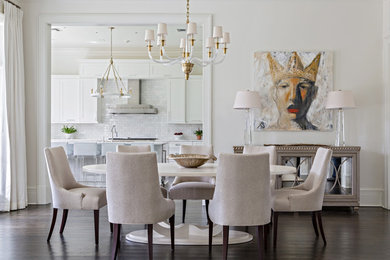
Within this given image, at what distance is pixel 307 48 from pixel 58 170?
12.4 feet

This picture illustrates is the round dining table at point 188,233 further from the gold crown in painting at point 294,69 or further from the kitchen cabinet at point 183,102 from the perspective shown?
the kitchen cabinet at point 183,102

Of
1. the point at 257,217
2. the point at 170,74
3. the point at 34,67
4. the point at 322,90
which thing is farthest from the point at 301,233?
the point at 170,74

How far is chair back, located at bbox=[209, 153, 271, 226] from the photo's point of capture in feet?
10.1

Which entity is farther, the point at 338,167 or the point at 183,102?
the point at 183,102

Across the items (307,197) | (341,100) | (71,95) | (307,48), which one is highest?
(307,48)

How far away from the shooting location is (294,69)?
5879 millimetres

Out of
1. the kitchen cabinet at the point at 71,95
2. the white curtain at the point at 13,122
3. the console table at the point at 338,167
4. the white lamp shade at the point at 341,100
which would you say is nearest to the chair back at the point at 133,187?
the console table at the point at 338,167

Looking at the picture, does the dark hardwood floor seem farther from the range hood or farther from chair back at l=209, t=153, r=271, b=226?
the range hood

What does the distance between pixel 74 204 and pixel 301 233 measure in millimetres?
2266

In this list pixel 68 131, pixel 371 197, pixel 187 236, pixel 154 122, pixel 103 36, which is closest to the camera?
pixel 187 236

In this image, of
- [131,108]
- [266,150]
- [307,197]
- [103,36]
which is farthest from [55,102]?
[307,197]

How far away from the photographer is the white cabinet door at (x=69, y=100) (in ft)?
30.6

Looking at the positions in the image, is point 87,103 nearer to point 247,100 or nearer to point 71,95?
point 71,95

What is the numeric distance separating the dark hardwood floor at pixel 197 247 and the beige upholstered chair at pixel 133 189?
0.45 m
